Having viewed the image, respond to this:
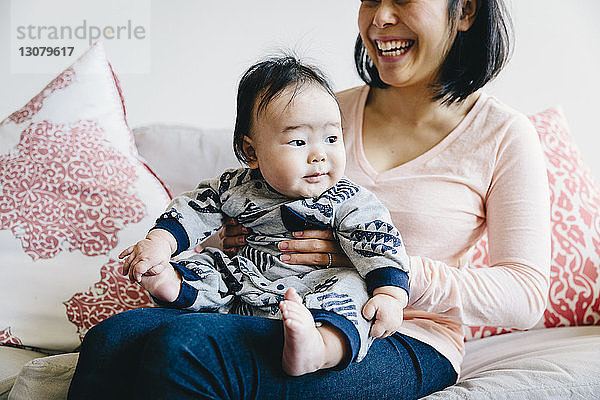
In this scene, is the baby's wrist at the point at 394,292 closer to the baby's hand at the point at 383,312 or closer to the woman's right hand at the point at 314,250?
the baby's hand at the point at 383,312

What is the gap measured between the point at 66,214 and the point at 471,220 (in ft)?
3.01

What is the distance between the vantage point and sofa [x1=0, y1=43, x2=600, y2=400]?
5.17 ft

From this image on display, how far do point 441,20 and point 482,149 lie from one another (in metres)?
0.27

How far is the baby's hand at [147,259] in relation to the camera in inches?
43.1

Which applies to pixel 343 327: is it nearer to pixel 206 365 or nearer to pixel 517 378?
pixel 206 365

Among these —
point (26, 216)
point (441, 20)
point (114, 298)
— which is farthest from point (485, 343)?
point (26, 216)

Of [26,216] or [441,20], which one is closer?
[441,20]

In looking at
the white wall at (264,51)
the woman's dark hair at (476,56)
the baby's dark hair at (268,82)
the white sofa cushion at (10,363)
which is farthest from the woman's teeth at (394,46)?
the white sofa cushion at (10,363)

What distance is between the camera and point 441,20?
4.61 feet

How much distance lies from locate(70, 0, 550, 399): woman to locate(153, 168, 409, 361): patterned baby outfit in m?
0.04

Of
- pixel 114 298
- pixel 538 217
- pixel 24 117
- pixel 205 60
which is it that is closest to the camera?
pixel 538 217

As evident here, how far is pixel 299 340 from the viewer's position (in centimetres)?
95

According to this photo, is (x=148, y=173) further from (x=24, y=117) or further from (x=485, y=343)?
(x=485, y=343)

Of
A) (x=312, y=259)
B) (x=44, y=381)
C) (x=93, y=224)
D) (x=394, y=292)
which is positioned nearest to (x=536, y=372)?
(x=394, y=292)
